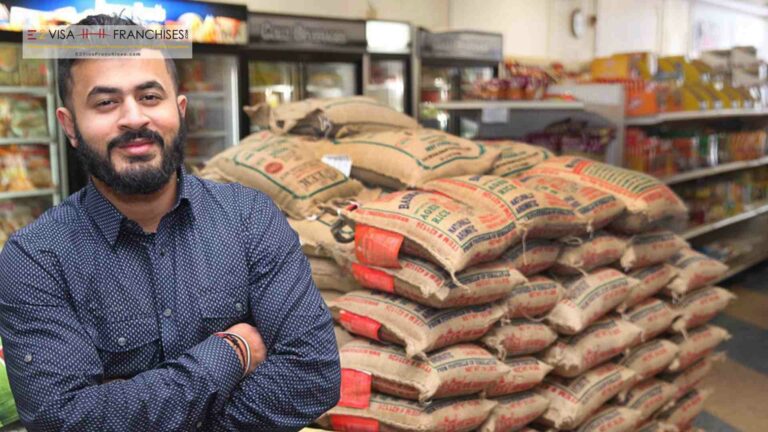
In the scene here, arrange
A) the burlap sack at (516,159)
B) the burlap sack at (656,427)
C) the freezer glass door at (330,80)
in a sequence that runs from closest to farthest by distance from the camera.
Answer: the burlap sack at (656,427), the burlap sack at (516,159), the freezer glass door at (330,80)

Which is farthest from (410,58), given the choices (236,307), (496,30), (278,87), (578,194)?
(236,307)

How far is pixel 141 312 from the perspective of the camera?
4.82ft

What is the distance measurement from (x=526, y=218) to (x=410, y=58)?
150 inches

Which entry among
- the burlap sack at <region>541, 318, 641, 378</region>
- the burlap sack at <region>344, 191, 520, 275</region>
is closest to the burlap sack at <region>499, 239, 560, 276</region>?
the burlap sack at <region>344, 191, 520, 275</region>

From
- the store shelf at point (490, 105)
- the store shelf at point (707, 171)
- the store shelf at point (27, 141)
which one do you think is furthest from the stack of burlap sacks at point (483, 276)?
the store shelf at point (707, 171)

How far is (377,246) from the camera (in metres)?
2.41

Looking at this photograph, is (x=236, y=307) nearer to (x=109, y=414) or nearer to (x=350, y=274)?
(x=109, y=414)

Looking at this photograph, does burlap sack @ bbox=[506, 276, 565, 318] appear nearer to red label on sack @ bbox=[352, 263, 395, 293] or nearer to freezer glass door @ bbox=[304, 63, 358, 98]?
red label on sack @ bbox=[352, 263, 395, 293]

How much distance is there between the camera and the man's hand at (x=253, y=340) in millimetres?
1527

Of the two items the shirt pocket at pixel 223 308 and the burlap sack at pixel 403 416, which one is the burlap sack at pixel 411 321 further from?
the shirt pocket at pixel 223 308

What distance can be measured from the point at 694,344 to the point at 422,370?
5.54ft

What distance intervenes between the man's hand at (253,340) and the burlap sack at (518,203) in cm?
120

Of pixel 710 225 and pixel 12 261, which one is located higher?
pixel 12 261

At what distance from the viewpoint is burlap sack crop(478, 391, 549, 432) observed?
2.55m
